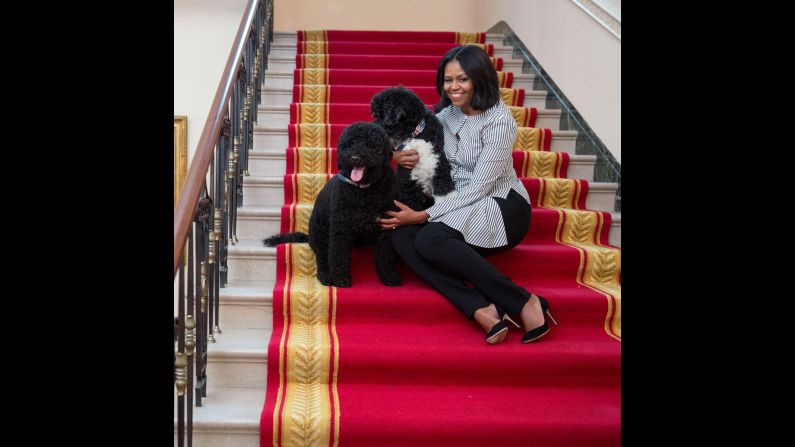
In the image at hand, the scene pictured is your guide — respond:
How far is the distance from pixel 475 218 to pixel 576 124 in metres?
1.69

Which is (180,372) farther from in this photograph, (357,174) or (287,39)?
(287,39)

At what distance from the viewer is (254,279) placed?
9.09 feet

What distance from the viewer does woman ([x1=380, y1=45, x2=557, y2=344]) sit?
2297 mm

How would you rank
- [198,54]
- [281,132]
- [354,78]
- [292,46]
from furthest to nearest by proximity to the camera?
[198,54] < [292,46] < [354,78] < [281,132]

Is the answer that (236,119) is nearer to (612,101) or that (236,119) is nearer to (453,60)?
(453,60)

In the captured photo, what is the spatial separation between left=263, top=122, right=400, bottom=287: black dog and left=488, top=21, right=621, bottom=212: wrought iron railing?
1439mm

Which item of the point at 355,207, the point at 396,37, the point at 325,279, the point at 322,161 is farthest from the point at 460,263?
the point at 396,37

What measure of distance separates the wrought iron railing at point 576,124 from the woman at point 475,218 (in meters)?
1.05

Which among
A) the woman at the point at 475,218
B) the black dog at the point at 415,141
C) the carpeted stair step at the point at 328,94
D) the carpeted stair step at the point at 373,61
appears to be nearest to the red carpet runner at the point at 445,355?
the woman at the point at 475,218

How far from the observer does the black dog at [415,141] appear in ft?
7.92

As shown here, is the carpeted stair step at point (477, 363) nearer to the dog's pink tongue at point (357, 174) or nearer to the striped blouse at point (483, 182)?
the striped blouse at point (483, 182)
